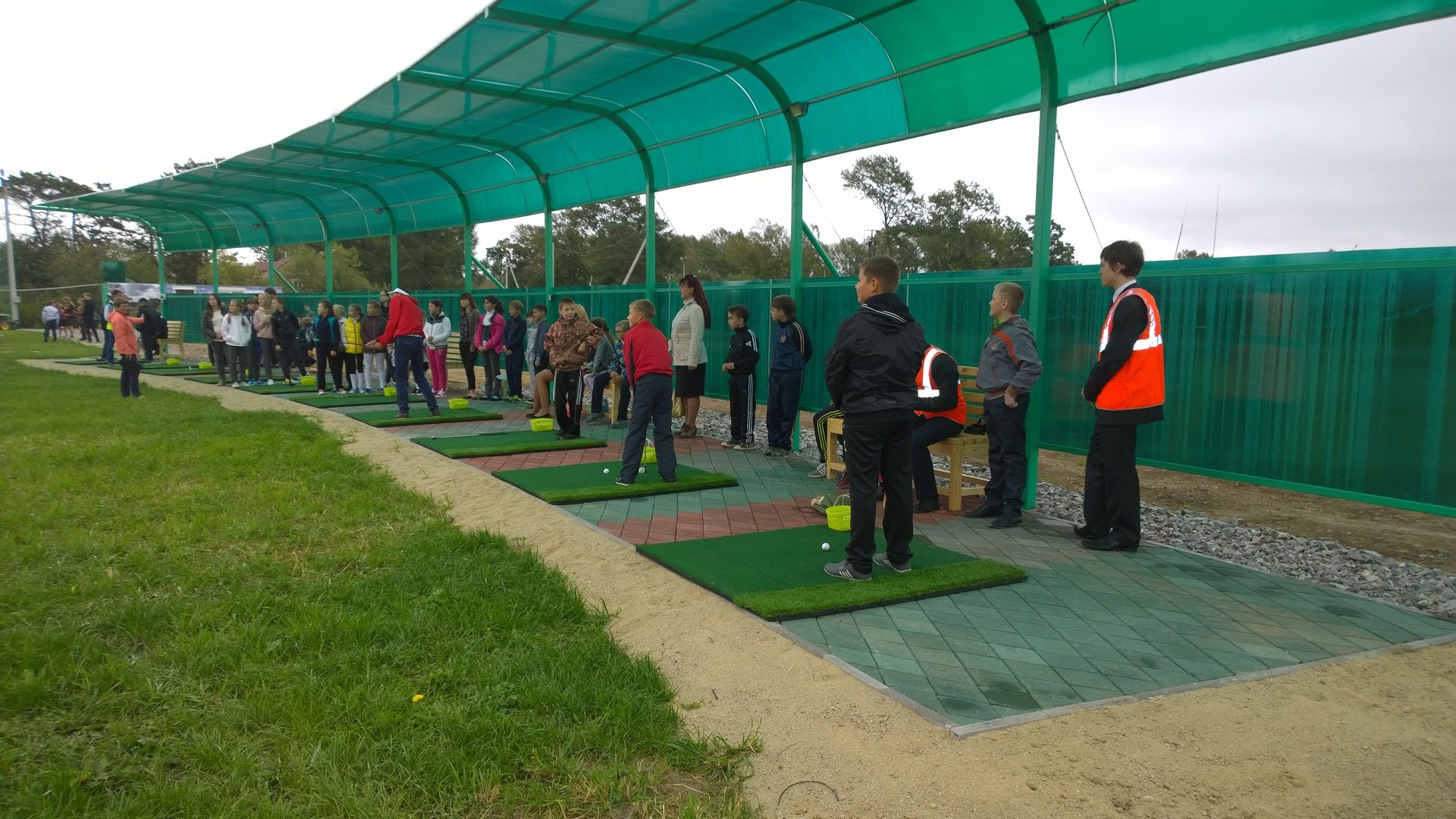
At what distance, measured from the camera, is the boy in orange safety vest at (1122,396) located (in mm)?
5930

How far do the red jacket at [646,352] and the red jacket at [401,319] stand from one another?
5499 millimetres

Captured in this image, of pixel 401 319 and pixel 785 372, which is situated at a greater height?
pixel 401 319

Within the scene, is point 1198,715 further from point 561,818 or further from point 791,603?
point 561,818

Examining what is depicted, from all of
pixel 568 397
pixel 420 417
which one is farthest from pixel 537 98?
pixel 420 417

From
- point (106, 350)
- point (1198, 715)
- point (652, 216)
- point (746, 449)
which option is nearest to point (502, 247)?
point (106, 350)

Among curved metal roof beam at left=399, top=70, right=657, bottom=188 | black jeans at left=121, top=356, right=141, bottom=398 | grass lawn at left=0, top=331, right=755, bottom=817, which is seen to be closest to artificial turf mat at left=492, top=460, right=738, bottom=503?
grass lawn at left=0, top=331, right=755, bottom=817

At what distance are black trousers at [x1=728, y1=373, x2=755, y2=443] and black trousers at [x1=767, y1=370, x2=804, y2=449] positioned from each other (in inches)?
17.5

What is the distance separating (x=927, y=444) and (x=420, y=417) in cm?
820

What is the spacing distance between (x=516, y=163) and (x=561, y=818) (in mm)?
14959

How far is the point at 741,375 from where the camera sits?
10531mm

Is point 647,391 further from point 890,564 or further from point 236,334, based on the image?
point 236,334

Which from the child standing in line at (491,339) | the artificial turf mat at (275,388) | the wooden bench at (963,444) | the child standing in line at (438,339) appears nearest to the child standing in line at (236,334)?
the artificial turf mat at (275,388)

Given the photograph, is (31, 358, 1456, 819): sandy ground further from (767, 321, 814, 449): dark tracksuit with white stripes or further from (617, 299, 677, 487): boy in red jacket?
(767, 321, 814, 449): dark tracksuit with white stripes

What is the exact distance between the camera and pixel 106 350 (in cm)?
2277
